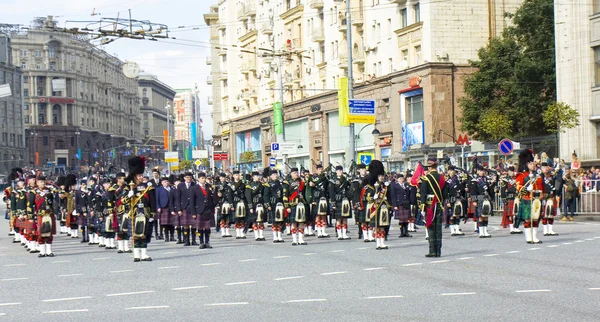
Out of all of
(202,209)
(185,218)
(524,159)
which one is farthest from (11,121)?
(524,159)

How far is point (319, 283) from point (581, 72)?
27.6 metres

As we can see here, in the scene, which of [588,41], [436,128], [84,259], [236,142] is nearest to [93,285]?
[84,259]

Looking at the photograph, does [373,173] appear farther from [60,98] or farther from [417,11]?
[60,98]

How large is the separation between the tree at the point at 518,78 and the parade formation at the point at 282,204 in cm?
1494

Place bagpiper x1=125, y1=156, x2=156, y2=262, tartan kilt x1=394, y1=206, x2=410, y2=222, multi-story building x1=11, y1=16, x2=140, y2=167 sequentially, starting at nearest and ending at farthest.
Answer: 1. bagpiper x1=125, y1=156, x2=156, y2=262
2. tartan kilt x1=394, y1=206, x2=410, y2=222
3. multi-story building x1=11, y1=16, x2=140, y2=167

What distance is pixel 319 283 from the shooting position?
13.8 meters

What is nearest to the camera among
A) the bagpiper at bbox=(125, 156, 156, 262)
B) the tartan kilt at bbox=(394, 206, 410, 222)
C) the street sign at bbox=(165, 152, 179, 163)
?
the bagpiper at bbox=(125, 156, 156, 262)

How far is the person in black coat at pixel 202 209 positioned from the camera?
22.3m

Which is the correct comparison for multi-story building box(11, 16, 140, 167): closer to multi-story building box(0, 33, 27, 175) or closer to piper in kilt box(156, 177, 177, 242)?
multi-story building box(0, 33, 27, 175)

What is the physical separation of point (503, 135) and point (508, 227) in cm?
1650

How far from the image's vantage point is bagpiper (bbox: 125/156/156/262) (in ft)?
61.4

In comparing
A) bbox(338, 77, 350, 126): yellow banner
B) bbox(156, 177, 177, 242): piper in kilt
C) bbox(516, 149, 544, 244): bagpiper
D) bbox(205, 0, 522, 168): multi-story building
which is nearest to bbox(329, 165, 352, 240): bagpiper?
bbox(156, 177, 177, 242): piper in kilt

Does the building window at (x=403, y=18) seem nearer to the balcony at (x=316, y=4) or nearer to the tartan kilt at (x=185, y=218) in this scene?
the balcony at (x=316, y=4)

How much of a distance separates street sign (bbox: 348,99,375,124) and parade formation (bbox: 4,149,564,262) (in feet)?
29.2
